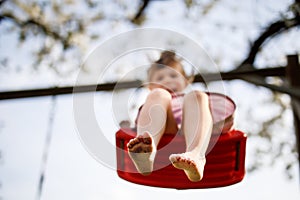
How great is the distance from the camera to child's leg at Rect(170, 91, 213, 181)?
1025 mm

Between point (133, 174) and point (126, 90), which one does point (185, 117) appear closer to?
point (133, 174)

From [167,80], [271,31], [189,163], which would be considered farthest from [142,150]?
[271,31]

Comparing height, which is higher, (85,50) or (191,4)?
(191,4)

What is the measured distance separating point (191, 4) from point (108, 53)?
A: 1.17 m

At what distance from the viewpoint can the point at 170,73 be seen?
1633 mm

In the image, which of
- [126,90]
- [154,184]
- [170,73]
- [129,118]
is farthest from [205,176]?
[126,90]

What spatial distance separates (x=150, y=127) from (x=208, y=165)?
23 centimetres

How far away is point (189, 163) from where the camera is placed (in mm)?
1020

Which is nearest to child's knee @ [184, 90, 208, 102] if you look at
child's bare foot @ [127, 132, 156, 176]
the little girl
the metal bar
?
the little girl

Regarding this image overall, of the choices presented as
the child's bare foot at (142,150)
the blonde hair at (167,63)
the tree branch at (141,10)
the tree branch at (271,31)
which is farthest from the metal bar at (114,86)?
the tree branch at (141,10)

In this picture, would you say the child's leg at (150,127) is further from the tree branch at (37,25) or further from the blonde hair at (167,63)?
the tree branch at (37,25)

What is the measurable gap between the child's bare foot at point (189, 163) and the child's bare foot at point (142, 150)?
0.20 feet

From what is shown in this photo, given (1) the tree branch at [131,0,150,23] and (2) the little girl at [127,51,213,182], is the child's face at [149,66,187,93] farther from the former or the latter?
(1) the tree branch at [131,0,150,23]

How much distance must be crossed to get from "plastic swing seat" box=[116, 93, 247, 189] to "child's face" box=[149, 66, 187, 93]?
1.02 feet
